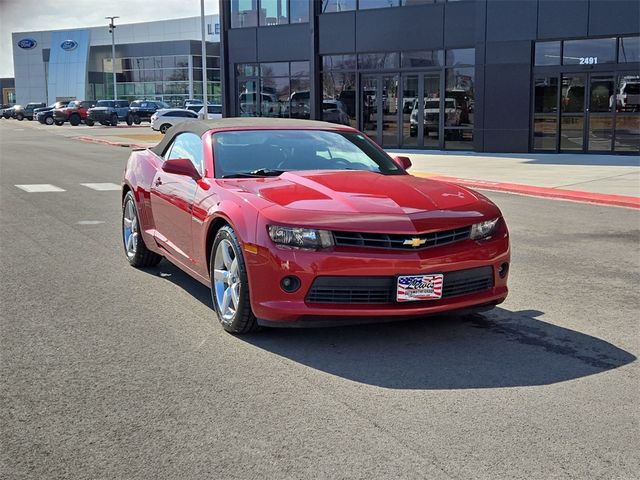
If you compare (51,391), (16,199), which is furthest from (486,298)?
(16,199)

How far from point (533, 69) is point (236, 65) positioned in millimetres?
14129

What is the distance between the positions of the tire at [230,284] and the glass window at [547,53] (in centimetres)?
2059

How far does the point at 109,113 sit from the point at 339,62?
30.8 metres

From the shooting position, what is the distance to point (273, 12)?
31.4 m

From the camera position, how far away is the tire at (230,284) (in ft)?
16.9

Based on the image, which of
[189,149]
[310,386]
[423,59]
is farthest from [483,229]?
[423,59]

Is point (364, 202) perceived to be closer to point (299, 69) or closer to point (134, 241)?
point (134, 241)

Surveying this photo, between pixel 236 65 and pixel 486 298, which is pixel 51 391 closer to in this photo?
pixel 486 298

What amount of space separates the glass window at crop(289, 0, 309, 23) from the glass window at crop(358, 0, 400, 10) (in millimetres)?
2793

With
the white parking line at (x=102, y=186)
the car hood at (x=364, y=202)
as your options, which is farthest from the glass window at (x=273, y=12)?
the car hood at (x=364, y=202)

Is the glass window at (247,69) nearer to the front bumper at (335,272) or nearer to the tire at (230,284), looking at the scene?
the tire at (230,284)

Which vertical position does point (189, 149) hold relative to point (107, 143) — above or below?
above

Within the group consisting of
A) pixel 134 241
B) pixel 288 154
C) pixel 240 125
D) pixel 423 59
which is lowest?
pixel 134 241

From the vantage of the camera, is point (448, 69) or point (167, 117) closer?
point (448, 69)
